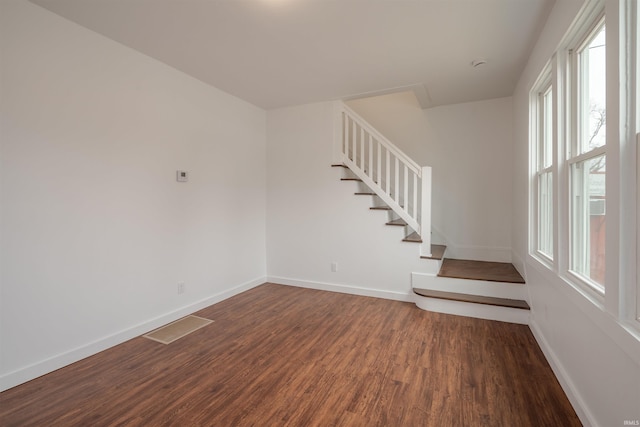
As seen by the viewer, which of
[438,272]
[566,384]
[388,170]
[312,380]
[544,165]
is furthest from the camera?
[388,170]

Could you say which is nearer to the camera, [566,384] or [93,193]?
[566,384]

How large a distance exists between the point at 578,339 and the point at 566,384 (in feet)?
1.24

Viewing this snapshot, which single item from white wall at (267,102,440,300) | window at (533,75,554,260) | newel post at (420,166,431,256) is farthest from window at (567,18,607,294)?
white wall at (267,102,440,300)

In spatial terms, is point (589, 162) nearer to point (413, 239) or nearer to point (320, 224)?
point (413, 239)

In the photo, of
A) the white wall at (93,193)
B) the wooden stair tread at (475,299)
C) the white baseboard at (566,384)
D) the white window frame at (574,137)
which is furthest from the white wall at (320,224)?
the white window frame at (574,137)

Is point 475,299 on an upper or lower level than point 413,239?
lower

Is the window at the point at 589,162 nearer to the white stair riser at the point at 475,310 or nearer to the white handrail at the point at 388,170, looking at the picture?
the white stair riser at the point at 475,310

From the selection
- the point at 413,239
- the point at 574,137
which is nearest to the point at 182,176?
the point at 413,239

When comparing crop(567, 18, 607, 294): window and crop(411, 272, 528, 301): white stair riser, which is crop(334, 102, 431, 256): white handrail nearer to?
crop(411, 272, 528, 301): white stair riser

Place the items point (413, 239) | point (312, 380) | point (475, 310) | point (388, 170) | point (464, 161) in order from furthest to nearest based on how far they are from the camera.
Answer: point (464, 161) < point (388, 170) < point (413, 239) < point (475, 310) < point (312, 380)

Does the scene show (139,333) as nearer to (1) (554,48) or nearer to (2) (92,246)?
(2) (92,246)

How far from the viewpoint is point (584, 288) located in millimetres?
1678

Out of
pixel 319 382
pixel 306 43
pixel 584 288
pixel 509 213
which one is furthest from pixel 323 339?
pixel 509 213

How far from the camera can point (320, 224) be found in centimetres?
421
